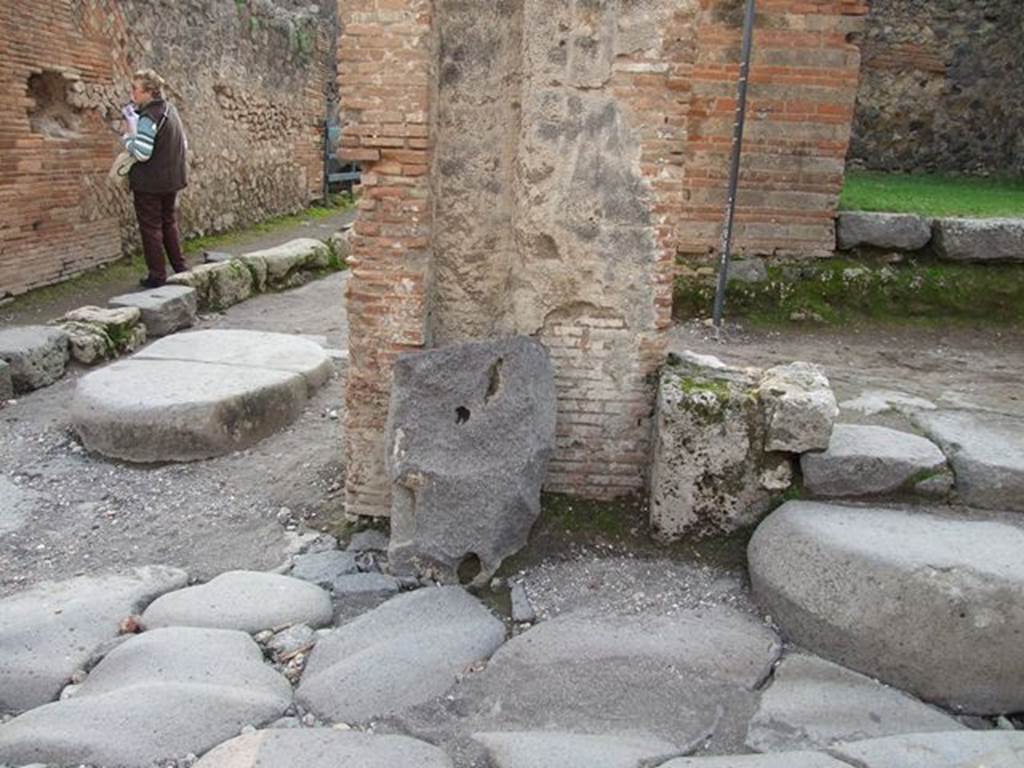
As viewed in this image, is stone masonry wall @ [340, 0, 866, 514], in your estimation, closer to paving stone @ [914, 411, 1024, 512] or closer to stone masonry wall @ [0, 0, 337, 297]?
paving stone @ [914, 411, 1024, 512]

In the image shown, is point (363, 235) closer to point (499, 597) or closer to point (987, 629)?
point (499, 597)

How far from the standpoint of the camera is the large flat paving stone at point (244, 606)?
10.9ft

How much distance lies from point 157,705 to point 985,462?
3.02 metres

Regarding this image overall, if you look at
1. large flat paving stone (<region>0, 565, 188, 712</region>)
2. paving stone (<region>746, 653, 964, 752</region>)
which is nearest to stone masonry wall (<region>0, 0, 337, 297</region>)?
large flat paving stone (<region>0, 565, 188, 712</region>)

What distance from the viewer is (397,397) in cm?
363

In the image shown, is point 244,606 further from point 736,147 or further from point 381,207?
point 736,147

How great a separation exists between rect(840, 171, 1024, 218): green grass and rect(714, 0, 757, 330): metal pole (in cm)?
130

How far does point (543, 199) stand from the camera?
12.3 feet

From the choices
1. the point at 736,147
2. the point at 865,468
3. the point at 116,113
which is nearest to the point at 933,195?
the point at 736,147

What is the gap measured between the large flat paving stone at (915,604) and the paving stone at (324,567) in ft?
5.41

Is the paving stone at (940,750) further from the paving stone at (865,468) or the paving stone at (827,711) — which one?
the paving stone at (865,468)

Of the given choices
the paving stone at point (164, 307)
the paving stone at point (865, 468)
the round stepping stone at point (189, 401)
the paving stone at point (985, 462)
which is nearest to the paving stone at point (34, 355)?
the round stepping stone at point (189, 401)

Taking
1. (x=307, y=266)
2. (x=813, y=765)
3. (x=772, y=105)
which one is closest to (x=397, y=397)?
(x=813, y=765)

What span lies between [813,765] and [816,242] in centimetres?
433
